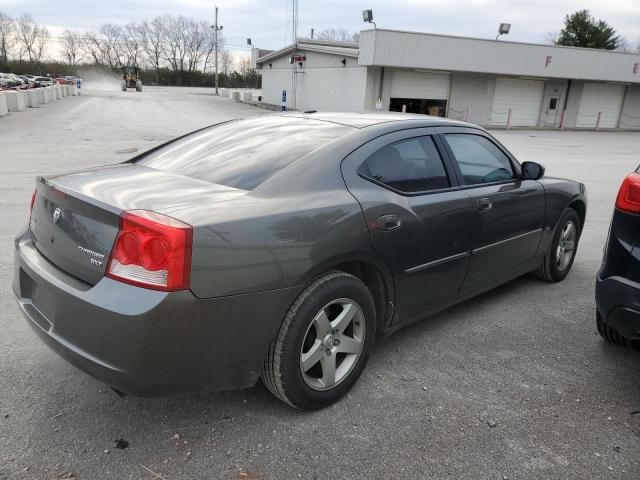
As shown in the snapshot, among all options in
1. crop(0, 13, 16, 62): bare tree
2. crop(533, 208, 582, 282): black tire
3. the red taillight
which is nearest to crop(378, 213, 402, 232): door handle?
the red taillight

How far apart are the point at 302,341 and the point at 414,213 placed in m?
1.08

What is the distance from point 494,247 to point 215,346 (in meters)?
2.37

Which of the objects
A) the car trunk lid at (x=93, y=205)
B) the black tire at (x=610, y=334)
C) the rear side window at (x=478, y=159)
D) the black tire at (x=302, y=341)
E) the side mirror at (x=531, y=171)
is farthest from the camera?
the side mirror at (x=531, y=171)

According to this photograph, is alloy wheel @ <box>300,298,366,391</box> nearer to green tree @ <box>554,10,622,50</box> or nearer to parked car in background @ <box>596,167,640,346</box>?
parked car in background @ <box>596,167,640,346</box>

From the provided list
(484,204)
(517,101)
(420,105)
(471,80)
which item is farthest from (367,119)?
(517,101)

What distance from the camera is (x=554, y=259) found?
4.82 metres

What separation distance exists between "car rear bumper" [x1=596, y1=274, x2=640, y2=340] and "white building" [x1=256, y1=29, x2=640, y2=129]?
2595cm

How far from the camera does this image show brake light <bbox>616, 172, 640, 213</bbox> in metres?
3.00

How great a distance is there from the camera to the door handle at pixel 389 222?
2.94 m

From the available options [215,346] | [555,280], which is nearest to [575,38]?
[555,280]

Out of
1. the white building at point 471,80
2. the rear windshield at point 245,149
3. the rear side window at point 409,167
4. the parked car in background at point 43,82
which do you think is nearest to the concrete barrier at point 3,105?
the white building at point 471,80

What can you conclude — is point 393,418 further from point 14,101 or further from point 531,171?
point 14,101

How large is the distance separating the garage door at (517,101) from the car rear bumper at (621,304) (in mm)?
32006

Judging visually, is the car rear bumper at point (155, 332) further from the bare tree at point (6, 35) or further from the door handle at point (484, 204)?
the bare tree at point (6, 35)
